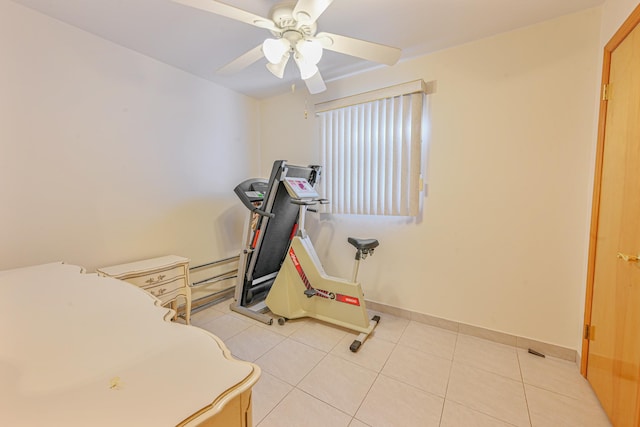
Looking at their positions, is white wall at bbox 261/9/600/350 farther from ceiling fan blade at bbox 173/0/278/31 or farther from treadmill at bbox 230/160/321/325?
ceiling fan blade at bbox 173/0/278/31

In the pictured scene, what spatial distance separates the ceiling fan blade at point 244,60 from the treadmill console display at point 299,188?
997 mm

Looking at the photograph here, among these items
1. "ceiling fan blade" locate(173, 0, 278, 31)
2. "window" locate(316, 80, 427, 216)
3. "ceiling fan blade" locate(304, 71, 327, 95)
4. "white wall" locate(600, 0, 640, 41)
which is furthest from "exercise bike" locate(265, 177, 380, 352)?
"white wall" locate(600, 0, 640, 41)

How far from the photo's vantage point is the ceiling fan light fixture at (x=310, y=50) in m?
1.49

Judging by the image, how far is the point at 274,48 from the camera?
147 cm

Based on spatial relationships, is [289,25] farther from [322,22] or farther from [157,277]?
[157,277]

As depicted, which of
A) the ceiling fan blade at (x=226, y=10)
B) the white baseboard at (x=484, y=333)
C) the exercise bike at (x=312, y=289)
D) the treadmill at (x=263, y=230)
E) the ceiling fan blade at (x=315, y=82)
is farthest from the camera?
the treadmill at (x=263, y=230)

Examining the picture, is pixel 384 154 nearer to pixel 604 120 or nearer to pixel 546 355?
pixel 604 120

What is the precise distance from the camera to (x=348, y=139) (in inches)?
110

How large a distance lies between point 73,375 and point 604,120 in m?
2.90

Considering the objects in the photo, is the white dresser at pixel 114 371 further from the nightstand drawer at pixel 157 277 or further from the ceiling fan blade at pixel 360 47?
the ceiling fan blade at pixel 360 47

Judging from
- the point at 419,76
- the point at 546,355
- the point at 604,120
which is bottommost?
the point at 546,355

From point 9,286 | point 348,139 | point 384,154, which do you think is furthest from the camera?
point 348,139

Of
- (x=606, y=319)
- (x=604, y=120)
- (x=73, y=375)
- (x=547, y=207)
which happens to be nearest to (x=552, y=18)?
(x=604, y=120)

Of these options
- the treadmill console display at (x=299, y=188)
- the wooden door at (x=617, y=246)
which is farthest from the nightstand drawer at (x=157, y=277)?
the wooden door at (x=617, y=246)
